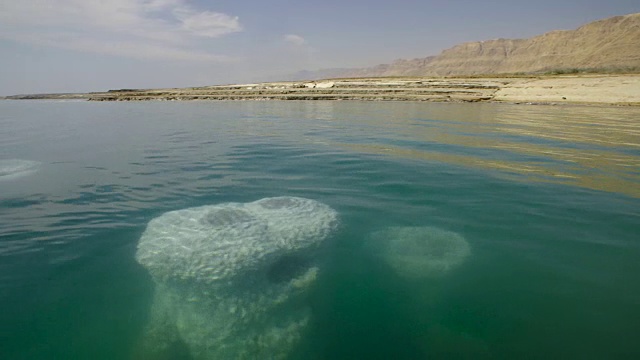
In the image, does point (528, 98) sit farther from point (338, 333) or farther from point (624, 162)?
point (338, 333)

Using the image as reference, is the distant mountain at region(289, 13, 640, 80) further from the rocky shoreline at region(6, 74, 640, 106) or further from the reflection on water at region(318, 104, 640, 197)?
the reflection on water at region(318, 104, 640, 197)

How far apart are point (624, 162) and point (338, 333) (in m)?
12.6

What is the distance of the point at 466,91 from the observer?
144 ft

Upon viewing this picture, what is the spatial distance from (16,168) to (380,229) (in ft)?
44.9

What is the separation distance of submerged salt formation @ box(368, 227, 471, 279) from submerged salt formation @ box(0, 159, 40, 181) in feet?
40.8

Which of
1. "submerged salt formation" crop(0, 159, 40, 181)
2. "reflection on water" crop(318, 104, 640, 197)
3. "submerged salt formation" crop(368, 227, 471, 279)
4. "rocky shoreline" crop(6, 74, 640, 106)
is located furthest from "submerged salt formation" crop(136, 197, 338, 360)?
"rocky shoreline" crop(6, 74, 640, 106)

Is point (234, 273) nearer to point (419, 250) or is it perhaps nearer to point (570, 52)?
point (419, 250)

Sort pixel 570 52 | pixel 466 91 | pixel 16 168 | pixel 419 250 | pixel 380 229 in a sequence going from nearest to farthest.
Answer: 1. pixel 419 250
2. pixel 380 229
3. pixel 16 168
4. pixel 466 91
5. pixel 570 52

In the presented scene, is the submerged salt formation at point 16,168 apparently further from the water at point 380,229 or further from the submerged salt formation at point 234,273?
the submerged salt formation at point 234,273

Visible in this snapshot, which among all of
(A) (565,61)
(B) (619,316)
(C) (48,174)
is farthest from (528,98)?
(A) (565,61)

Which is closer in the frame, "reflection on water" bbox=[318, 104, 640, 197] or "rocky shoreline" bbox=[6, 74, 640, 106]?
"reflection on water" bbox=[318, 104, 640, 197]

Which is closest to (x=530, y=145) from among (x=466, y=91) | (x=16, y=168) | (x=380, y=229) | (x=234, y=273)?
(x=380, y=229)

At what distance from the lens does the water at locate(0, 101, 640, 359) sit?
4312 millimetres

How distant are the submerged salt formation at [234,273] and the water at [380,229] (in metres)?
0.29
